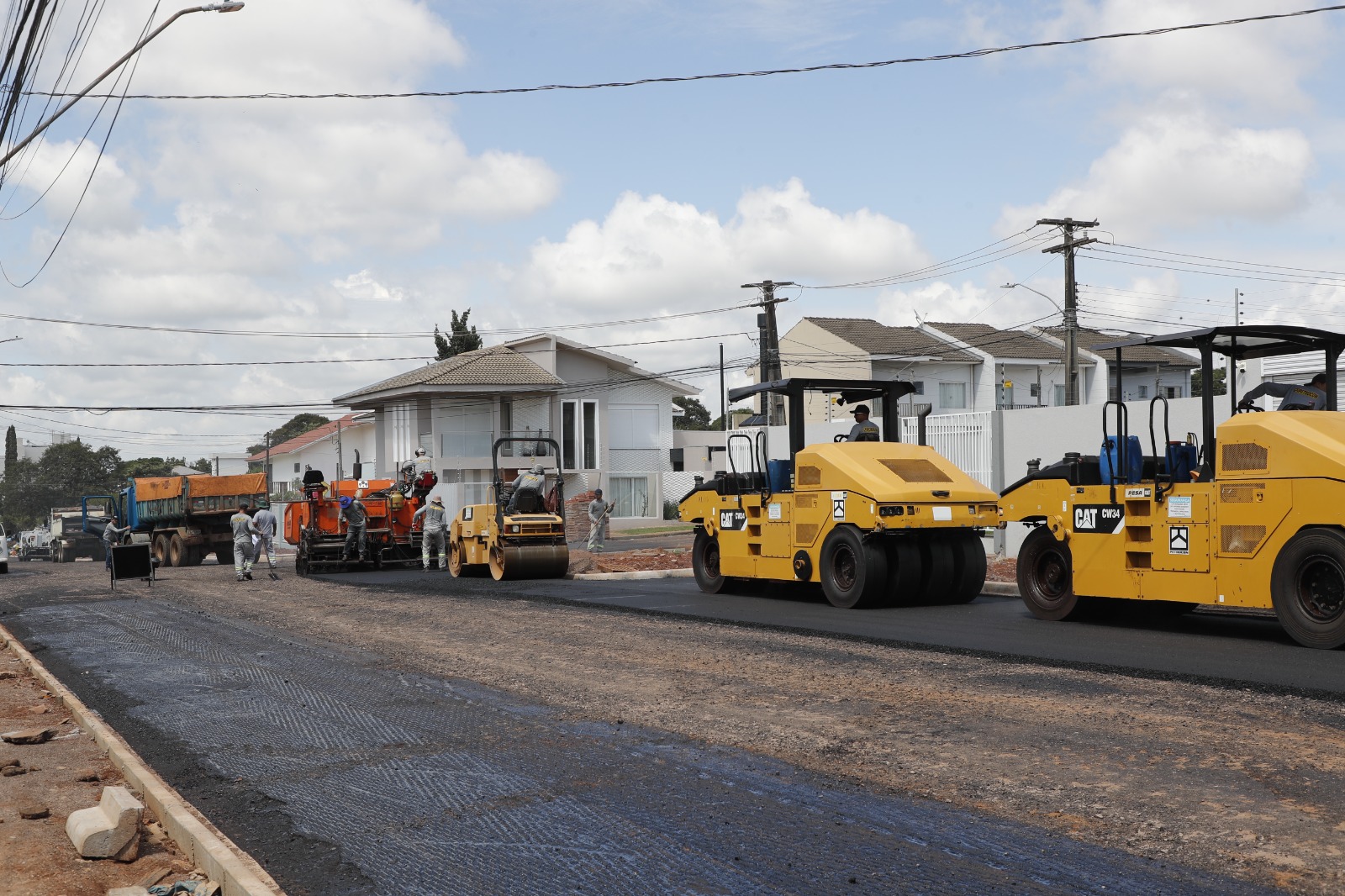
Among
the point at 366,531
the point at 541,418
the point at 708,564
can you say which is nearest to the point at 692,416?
the point at 541,418

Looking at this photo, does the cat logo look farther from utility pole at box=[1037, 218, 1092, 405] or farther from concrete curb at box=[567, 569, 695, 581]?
utility pole at box=[1037, 218, 1092, 405]

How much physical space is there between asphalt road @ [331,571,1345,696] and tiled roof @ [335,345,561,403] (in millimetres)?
30156

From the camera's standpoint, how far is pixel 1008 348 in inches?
2314

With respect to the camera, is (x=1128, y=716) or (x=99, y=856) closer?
(x=99, y=856)

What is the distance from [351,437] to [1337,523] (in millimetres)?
63897

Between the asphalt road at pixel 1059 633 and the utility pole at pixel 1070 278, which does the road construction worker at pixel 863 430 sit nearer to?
the asphalt road at pixel 1059 633

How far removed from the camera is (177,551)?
3183 centimetres

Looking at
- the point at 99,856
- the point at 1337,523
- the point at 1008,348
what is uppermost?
the point at 1008,348

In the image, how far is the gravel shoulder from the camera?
18.4 feet

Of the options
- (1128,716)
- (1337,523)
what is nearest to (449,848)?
(1128,716)

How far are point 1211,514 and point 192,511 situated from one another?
84.8 feet

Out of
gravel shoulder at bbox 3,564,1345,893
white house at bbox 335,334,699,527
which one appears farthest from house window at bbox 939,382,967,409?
gravel shoulder at bbox 3,564,1345,893

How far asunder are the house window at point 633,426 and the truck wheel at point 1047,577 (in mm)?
38135

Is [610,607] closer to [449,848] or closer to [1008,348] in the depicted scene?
[449,848]
